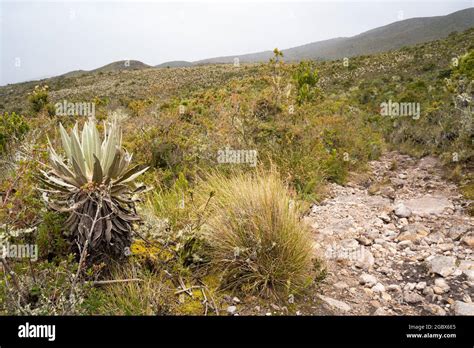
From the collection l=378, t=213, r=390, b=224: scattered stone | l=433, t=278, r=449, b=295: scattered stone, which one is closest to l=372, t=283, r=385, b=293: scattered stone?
l=433, t=278, r=449, b=295: scattered stone

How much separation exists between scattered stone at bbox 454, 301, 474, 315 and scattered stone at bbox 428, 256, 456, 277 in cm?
46

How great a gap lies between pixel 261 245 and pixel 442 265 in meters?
1.84

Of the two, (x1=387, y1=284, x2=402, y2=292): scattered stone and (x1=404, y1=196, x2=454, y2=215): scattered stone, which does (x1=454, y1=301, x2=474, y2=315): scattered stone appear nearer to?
(x1=387, y1=284, x2=402, y2=292): scattered stone

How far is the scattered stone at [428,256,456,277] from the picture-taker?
3209mm

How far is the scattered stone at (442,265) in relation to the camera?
10.5 ft

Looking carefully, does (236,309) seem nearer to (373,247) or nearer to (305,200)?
(373,247)

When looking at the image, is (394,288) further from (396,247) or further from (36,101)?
(36,101)

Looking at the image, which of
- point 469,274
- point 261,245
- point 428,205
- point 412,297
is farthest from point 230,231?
point 428,205

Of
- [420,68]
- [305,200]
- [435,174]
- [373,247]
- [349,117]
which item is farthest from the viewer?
[420,68]

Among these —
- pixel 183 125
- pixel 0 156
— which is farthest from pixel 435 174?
pixel 0 156

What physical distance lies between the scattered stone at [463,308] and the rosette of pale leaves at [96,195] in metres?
2.68

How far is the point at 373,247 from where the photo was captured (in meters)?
3.87

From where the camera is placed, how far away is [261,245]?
2.98 metres
